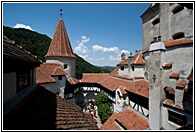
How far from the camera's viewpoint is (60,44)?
2028cm

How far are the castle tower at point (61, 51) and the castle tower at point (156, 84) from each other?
48.4ft

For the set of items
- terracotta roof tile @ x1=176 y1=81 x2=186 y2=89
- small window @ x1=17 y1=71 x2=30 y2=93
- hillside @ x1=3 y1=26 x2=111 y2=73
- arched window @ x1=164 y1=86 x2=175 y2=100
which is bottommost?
arched window @ x1=164 y1=86 x2=175 y2=100

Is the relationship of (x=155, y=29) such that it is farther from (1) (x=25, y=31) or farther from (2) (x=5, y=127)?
(1) (x=25, y=31)

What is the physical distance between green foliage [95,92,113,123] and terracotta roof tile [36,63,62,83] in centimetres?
698

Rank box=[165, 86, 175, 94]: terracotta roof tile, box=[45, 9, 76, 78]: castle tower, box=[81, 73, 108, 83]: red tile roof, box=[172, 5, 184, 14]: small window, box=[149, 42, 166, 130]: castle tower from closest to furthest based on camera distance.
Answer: box=[165, 86, 175, 94]: terracotta roof tile, box=[149, 42, 166, 130]: castle tower, box=[172, 5, 184, 14]: small window, box=[45, 9, 76, 78]: castle tower, box=[81, 73, 108, 83]: red tile roof

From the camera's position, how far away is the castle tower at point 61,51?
19781 mm

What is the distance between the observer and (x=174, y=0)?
3.52 m

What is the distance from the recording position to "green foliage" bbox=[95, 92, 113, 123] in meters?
15.4

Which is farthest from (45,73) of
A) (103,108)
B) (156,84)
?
(156,84)

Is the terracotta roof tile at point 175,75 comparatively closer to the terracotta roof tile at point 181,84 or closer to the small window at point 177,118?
the terracotta roof tile at point 181,84

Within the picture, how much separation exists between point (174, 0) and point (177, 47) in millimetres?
4180

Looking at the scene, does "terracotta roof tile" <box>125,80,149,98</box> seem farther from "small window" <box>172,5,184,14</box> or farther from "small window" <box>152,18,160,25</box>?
"small window" <box>172,5,184,14</box>

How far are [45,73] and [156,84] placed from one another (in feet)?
47.6

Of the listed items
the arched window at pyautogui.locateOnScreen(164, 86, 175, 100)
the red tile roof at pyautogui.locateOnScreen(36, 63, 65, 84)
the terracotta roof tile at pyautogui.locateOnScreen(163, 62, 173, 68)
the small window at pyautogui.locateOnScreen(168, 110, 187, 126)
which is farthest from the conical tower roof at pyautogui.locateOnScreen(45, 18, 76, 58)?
the small window at pyautogui.locateOnScreen(168, 110, 187, 126)
